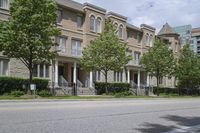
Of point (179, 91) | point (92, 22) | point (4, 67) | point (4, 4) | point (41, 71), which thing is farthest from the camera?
point (179, 91)

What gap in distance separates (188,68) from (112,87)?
→ 14.9 metres

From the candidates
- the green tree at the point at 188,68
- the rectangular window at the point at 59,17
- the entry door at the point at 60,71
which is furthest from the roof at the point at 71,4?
the green tree at the point at 188,68

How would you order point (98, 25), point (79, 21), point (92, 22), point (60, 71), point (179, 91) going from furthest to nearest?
point (179, 91) < point (98, 25) < point (92, 22) < point (79, 21) < point (60, 71)

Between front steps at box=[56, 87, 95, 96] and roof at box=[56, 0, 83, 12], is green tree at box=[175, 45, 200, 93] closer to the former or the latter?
front steps at box=[56, 87, 95, 96]

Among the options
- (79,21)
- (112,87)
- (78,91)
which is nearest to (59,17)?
(79,21)

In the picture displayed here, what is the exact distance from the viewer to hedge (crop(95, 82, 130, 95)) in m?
42.4

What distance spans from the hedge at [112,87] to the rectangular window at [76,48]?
14.4 ft

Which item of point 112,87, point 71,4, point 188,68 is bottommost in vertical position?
point 112,87

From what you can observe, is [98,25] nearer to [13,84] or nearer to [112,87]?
[112,87]

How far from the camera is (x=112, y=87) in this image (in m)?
45.4

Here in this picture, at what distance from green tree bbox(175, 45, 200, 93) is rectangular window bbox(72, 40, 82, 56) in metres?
16.4

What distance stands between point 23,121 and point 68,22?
31.9m

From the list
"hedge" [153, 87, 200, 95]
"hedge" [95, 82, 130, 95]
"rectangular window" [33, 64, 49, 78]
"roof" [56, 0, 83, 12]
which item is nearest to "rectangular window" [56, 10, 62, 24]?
"roof" [56, 0, 83, 12]

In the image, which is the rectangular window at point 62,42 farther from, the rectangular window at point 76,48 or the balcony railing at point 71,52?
the rectangular window at point 76,48
